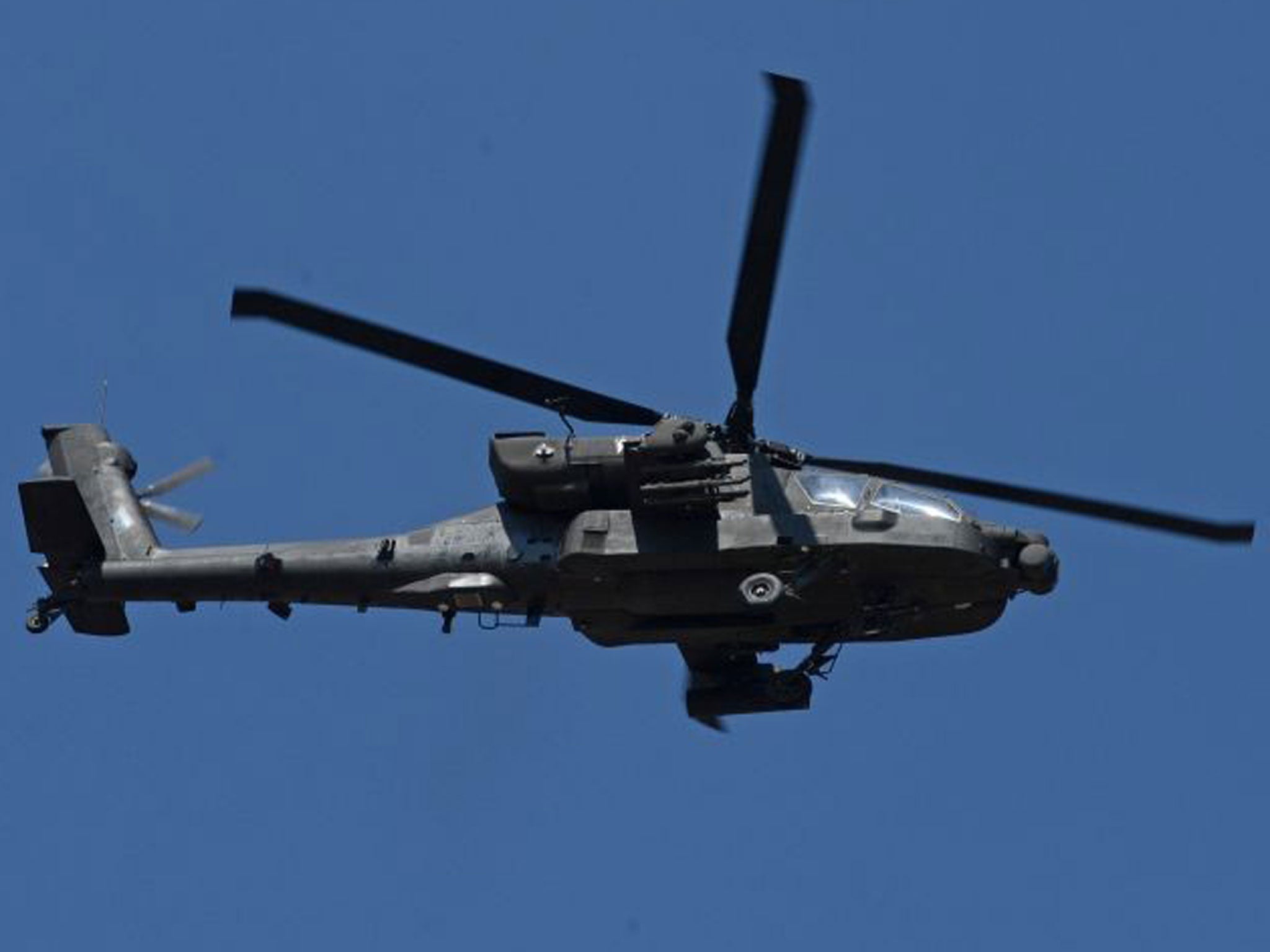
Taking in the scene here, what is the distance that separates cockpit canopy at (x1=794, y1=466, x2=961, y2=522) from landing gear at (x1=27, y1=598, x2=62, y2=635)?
10.5 m

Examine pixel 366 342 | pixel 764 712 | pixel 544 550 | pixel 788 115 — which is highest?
pixel 788 115

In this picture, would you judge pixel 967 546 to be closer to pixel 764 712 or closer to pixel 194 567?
pixel 764 712

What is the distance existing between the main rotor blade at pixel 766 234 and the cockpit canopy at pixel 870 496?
145cm


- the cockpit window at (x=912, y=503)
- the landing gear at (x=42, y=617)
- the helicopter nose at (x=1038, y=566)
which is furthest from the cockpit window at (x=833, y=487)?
the landing gear at (x=42, y=617)

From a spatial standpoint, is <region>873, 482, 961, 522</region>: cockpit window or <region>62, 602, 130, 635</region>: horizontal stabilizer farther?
<region>62, 602, 130, 635</region>: horizontal stabilizer

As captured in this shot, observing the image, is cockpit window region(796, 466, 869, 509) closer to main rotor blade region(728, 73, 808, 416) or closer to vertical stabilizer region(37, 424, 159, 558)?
main rotor blade region(728, 73, 808, 416)

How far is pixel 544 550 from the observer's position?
28.0 metres

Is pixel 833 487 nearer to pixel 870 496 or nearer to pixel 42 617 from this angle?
pixel 870 496

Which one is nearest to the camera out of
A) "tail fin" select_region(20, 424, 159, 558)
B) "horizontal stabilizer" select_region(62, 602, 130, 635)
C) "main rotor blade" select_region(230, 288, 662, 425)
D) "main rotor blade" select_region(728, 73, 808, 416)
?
"main rotor blade" select_region(728, 73, 808, 416)

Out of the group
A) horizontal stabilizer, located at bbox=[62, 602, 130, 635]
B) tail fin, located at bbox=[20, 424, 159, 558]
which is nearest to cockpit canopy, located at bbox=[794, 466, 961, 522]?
tail fin, located at bbox=[20, 424, 159, 558]

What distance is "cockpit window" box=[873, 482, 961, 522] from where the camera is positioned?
1061 inches

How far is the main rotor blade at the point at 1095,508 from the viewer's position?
27297 mm

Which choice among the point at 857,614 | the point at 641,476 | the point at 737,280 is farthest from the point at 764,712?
the point at 737,280

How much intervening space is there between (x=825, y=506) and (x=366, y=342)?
222 inches
